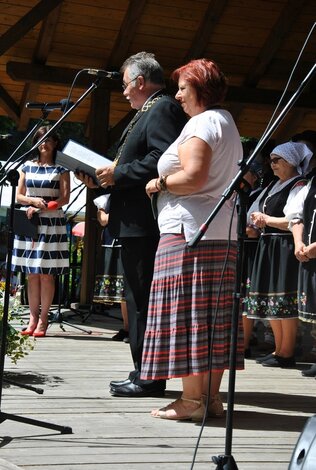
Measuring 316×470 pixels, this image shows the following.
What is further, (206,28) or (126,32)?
(206,28)

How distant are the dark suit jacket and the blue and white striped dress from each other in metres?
2.46

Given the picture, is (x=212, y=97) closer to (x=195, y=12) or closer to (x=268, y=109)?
(x=195, y=12)

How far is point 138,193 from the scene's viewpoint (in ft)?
14.5

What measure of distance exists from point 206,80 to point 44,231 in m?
3.29

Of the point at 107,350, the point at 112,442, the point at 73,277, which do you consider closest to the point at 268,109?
the point at 73,277

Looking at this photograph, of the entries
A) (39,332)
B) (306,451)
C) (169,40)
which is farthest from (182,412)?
(169,40)

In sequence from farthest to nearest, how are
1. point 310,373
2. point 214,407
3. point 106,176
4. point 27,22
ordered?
point 27,22 → point 310,373 → point 106,176 → point 214,407

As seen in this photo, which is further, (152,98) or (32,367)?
(32,367)

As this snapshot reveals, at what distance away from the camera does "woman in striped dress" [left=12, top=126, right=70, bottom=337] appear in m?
6.85

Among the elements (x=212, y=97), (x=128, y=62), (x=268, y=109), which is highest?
(x=268, y=109)

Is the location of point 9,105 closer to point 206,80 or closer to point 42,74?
point 42,74

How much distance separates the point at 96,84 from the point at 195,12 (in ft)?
18.5

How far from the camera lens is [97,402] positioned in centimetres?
430

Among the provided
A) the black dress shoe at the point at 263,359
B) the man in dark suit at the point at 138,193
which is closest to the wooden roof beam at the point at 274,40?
the black dress shoe at the point at 263,359
